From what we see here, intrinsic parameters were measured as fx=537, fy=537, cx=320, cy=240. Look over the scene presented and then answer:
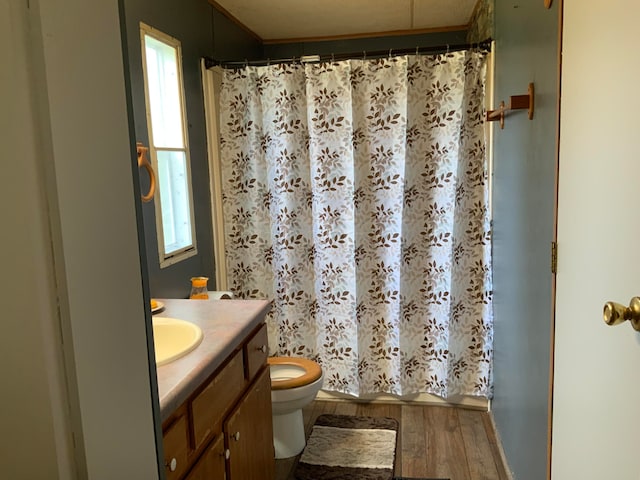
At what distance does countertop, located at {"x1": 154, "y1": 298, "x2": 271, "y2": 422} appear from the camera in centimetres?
125

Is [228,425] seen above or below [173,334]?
below

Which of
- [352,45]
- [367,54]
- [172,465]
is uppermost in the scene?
[352,45]

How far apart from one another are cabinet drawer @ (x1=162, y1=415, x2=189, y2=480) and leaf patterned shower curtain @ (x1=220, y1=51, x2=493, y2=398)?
1639 mm

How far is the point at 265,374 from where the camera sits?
6.61 ft

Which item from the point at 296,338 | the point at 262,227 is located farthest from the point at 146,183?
the point at 296,338

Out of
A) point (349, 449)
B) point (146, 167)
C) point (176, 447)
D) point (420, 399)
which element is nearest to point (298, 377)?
point (349, 449)

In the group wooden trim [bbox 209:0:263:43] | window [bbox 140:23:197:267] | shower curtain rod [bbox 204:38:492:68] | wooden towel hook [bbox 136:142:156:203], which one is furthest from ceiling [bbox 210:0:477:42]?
wooden towel hook [bbox 136:142:156:203]

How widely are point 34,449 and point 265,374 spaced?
151cm

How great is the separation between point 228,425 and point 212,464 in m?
0.15

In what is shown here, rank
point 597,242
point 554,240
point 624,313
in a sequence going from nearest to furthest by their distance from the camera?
point 624,313
point 597,242
point 554,240

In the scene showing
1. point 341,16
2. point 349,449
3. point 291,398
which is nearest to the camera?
point 291,398

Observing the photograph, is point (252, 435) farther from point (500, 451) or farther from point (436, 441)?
point (500, 451)

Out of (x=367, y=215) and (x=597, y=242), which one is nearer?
(x=597, y=242)

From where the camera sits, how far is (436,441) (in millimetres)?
2609
